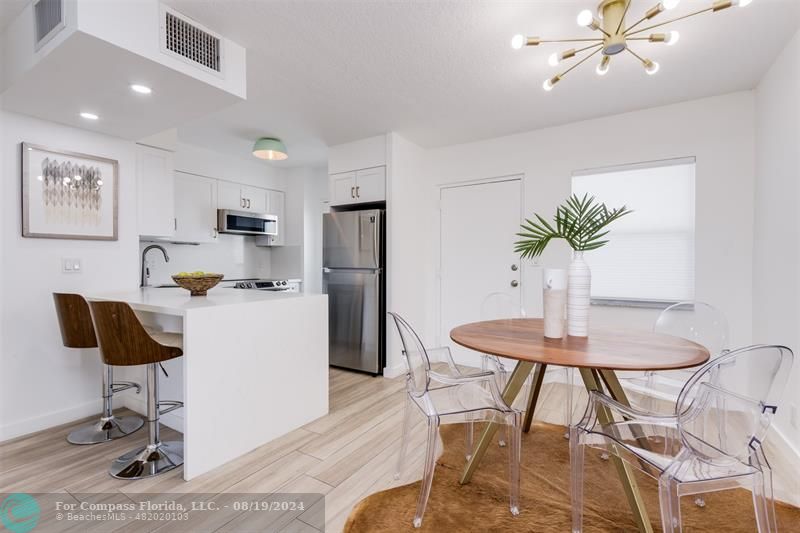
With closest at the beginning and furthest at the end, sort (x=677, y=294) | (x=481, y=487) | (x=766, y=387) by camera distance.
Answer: (x=766, y=387) < (x=481, y=487) < (x=677, y=294)

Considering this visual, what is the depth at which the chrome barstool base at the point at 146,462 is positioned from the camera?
6.23ft

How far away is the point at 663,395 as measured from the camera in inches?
73.6

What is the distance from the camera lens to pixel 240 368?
6.99ft

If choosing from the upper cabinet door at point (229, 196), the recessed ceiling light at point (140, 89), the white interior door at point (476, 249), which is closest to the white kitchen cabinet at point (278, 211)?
the upper cabinet door at point (229, 196)

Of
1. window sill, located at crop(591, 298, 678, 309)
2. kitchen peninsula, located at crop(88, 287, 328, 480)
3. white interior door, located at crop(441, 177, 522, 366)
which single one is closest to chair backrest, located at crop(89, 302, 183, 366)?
kitchen peninsula, located at crop(88, 287, 328, 480)

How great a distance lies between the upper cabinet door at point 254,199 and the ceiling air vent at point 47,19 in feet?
9.75

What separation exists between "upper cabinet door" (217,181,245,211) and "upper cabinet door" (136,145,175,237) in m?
1.00

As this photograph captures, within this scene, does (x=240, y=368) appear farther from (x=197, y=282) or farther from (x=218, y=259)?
(x=218, y=259)

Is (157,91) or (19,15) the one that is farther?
(157,91)

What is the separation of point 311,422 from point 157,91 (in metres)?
2.28

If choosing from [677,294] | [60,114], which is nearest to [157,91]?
[60,114]

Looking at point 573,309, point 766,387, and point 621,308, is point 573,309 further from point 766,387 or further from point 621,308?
point 621,308

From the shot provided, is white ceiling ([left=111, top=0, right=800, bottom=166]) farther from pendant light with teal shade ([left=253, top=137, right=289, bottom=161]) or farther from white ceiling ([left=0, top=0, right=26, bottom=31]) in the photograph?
white ceiling ([left=0, top=0, right=26, bottom=31])

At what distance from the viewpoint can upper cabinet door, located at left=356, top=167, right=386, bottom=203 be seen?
369 centimetres
